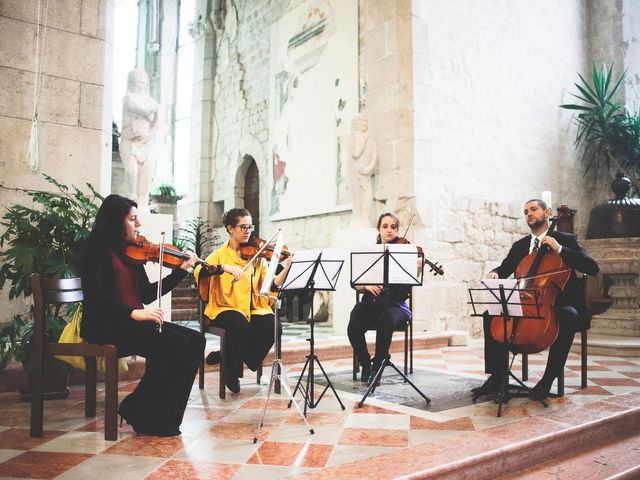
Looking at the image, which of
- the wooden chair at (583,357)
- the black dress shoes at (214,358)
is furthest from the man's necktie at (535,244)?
the black dress shoes at (214,358)

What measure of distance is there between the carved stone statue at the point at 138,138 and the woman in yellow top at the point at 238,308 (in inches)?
72.3

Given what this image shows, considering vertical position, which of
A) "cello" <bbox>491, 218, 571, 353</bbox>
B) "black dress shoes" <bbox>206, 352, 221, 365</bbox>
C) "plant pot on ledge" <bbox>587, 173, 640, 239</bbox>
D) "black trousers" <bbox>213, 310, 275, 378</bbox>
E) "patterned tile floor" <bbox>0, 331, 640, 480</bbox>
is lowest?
"patterned tile floor" <bbox>0, 331, 640, 480</bbox>

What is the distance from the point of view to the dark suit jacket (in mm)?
3277

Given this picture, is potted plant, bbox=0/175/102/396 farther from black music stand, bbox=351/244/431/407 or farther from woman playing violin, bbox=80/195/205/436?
black music stand, bbox=351/244/431/407

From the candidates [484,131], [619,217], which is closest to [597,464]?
[619,217]

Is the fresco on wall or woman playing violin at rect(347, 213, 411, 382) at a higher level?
the fresco on wall

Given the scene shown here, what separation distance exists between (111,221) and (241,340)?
118cm

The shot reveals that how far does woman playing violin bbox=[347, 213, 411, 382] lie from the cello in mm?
702

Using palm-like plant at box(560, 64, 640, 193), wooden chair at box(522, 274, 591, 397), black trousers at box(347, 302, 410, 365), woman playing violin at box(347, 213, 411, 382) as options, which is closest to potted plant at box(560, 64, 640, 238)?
palm-like plant at box(560, 64, 640, 193)

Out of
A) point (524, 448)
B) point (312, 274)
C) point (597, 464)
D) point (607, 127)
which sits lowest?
point (597, 464)

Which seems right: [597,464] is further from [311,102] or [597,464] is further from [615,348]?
[311,102]

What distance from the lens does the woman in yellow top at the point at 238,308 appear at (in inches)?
136

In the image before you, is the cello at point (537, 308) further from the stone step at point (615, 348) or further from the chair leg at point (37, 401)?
the stone step at point (615, 348)

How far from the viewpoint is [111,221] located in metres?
2.66
